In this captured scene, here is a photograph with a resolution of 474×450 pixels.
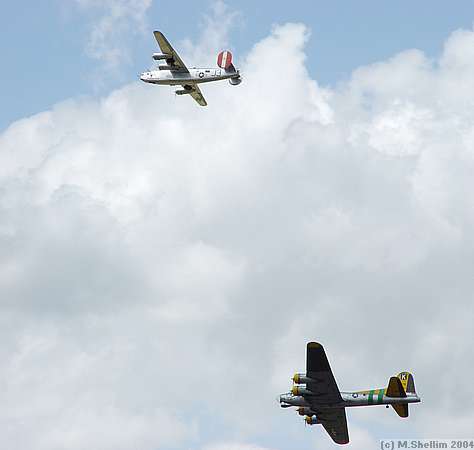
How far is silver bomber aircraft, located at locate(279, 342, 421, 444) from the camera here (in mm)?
135500

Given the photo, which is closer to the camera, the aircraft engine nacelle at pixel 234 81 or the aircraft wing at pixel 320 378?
the aircraft wing at pixel 320 378

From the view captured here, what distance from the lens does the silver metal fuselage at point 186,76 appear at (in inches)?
6378

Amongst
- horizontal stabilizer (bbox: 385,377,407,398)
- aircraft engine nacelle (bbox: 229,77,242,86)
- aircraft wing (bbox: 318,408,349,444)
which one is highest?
aircraft engine nacelle (bbox: 229,77,242,86)

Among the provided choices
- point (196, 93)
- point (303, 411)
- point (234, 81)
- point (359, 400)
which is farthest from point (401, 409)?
point (196, 93)

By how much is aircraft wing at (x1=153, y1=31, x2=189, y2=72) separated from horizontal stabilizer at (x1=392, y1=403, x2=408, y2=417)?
5843cm

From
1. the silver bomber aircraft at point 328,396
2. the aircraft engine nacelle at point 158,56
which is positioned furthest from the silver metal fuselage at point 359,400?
the aircraft engine nacelle at point 158,56

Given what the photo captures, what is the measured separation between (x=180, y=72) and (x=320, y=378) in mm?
53671

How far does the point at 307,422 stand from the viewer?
149750mm

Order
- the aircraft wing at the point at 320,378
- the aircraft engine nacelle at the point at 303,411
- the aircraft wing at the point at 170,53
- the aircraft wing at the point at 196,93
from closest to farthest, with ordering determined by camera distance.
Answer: the aircraft wing at the point at 320,378 < the aircraft engine nacelle at the point at 303,411 < the aircraft wing at the point at 170,53 < the aircraft wing at the point at 196,93

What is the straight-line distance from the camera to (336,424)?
152 meters

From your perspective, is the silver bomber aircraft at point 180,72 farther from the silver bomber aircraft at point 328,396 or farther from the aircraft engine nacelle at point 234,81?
the silver bomber aircraft at point 328,396

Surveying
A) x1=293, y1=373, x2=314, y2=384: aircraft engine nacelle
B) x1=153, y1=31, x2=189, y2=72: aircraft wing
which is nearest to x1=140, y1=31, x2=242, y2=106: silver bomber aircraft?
x1=153, y1=31, x2=189, y2=72: aircraft wing

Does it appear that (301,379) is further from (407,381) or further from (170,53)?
(170,53)

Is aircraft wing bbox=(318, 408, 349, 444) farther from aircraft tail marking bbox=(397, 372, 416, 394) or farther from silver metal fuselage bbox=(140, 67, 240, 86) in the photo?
silver metal fuselage bbox=(140, 67, 240, 86)
